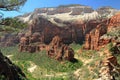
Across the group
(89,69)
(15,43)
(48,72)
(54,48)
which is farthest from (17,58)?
(89,69)

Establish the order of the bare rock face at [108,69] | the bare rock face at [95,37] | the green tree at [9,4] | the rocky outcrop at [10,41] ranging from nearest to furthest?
the green tree at [9,4] → the bare rock face at [108,69] → the bare rock face at [95,37] → the rocky outcrop at [10,41]

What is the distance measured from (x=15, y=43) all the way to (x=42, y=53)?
55.9 m

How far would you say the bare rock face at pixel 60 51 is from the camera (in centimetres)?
11942

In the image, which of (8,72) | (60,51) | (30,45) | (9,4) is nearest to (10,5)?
(9,4)

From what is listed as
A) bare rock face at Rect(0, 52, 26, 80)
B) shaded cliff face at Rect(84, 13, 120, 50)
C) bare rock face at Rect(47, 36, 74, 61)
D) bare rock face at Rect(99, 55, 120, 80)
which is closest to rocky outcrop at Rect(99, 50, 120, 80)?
bare rock face at Rect(99, 55, 120, 80)

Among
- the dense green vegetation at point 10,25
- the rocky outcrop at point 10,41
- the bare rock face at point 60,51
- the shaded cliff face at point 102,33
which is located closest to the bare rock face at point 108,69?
the shaded cliff face at point 102,33

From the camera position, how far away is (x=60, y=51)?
4808 inches

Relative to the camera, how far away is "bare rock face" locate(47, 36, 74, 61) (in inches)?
4702

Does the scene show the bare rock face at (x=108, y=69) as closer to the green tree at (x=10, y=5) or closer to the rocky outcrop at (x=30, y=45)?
the green tree at (x=10, y=5)

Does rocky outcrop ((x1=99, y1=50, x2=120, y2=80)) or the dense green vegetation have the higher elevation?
the dense green vegetation

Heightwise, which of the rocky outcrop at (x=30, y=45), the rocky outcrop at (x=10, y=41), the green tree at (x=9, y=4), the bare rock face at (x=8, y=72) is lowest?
the rocky outcrop at (x=10, y=41)

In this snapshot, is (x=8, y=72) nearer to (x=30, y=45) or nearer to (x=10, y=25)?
(x=10, y=25)

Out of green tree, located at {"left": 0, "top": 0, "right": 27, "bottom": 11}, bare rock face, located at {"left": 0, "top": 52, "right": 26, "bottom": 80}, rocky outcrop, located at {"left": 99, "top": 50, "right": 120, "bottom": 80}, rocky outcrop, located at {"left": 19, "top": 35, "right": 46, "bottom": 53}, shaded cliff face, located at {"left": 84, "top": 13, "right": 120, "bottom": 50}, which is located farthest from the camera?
rocky outcrop, located at {"left": 19, "top": 35, "right": 46, "bottom": 53}

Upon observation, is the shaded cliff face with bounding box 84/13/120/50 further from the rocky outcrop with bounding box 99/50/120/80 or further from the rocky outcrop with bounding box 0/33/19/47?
the rocky outcrop with bounding box 0/33/19/47
